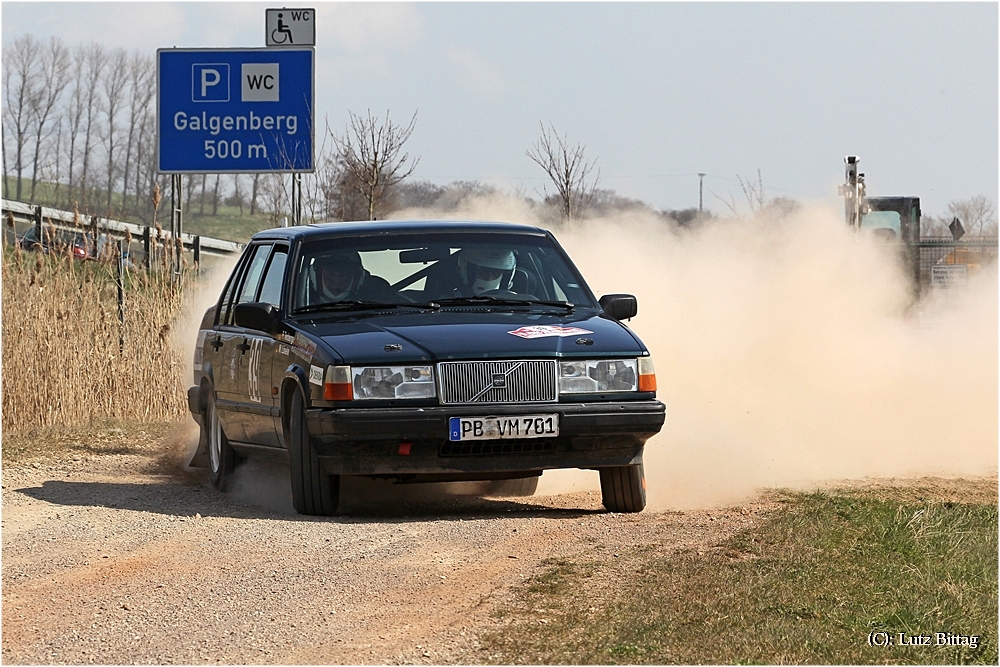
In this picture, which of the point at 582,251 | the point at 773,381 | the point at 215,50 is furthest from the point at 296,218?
the point at 773,381

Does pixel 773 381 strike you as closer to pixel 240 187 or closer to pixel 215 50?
pixel 215 50

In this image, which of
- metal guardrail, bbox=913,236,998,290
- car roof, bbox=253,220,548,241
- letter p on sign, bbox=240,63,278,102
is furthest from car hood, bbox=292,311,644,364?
metal guardrail, bbox=913,236,998,290

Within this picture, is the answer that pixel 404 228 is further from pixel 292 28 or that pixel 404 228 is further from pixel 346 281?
pixel 292 28

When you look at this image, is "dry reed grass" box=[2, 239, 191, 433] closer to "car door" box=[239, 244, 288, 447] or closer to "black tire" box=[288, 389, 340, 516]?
"car door" box=[239, 244, 288, 447]

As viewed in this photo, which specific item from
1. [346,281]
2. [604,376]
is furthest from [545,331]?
[346,281]

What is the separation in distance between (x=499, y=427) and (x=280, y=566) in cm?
190

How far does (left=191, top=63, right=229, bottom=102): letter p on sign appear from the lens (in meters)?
16.8

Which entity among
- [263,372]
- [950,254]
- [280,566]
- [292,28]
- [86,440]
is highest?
[292,28]

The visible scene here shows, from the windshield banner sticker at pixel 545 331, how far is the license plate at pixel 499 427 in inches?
20.0

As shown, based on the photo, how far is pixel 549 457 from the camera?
28.7ft

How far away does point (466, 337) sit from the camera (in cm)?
875

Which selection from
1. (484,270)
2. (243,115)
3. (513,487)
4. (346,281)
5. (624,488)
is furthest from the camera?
(243,115)

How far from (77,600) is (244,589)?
0.67 meters

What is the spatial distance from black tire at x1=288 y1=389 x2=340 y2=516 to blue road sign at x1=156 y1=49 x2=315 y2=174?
26.9ft
